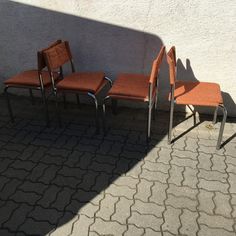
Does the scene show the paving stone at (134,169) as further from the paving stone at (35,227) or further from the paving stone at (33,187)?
the paving stone at (35,227)

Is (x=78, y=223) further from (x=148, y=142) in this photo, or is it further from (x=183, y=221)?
(x=148, y=142)

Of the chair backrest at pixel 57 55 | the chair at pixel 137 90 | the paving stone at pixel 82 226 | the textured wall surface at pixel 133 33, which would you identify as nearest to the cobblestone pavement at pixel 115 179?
the paving stone at pixel 82 226

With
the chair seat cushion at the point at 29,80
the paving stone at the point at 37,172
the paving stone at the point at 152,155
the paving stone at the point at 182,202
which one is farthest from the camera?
the chair seat cushion at the point at 29,80

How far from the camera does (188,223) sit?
249 cm

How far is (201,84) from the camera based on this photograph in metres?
3.48

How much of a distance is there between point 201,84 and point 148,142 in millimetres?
873

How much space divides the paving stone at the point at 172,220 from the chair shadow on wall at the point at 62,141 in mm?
611

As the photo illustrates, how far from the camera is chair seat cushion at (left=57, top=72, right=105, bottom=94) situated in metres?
3.45

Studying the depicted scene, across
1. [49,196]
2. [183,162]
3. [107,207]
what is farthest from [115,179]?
[183,162]

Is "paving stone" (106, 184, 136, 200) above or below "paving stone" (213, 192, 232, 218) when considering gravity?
above

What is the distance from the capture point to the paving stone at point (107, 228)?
95.3 inches

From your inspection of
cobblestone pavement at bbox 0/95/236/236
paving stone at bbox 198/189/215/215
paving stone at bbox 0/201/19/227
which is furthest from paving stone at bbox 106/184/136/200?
paving stone at bbox 0/201/19/227

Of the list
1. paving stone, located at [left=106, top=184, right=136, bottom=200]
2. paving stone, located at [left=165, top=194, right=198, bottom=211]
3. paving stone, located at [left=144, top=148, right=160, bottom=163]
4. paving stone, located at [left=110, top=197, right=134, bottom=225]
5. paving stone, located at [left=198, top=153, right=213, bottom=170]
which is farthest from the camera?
paving stone, located at [left=144, top=148, right=160, bottom=163]

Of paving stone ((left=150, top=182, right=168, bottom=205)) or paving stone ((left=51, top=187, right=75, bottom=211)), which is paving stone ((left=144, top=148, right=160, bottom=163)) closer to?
paving stone ((left=150, top=182, right=168, bottom=205))
